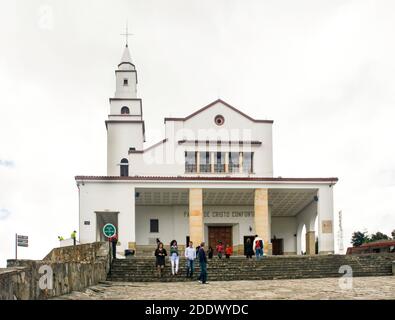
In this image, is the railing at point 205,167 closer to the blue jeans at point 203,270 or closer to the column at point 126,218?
the column at point 126,218

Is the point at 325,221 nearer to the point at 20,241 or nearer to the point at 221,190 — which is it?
the point at 221,190

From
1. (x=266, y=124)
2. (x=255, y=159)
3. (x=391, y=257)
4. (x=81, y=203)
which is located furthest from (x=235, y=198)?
(x=391, y=257)

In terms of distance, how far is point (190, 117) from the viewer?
125ft

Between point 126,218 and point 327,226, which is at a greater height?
point 126,218

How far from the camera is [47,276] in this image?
1116 centimetres

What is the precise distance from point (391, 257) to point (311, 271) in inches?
180

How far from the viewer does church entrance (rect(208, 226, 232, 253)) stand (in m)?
37.8

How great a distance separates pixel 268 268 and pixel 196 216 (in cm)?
898

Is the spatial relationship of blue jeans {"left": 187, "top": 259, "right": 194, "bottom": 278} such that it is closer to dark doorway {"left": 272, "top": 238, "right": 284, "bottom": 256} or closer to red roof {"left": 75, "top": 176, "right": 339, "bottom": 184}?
red roof {"left": 75, "top": 176, "right": 339, "bottom": 184}

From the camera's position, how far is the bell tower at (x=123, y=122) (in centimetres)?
4509

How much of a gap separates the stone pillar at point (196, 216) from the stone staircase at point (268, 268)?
606cm

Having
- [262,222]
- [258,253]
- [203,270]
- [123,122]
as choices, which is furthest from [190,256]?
[123,122]

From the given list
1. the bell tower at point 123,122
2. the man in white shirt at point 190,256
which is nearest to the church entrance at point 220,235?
the bell tower at point 123,122

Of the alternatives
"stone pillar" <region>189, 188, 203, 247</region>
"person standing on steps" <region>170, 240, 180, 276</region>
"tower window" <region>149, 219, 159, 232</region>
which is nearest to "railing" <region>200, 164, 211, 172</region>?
"stone pillar" <region>189, 188, 203, 247</region>
